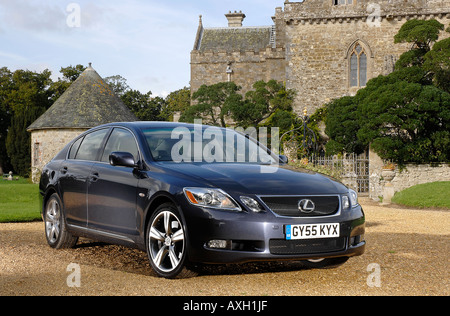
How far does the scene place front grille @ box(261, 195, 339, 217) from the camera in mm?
5281

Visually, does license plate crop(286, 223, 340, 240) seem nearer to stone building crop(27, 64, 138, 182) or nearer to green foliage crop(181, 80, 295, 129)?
green foliage crop(181, 80, 295, 129)

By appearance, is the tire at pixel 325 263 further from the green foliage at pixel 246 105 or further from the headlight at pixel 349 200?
the green foliage at pixel 246 105

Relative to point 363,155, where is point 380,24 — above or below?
above

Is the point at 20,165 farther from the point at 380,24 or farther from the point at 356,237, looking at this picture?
the point at 356,237

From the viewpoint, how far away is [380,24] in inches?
1411

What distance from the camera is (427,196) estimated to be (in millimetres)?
20844

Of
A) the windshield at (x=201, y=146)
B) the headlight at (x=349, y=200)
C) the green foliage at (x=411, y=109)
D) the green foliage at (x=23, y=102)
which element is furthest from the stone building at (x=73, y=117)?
the headlight at (x=349, y=200)

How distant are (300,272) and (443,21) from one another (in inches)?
1300

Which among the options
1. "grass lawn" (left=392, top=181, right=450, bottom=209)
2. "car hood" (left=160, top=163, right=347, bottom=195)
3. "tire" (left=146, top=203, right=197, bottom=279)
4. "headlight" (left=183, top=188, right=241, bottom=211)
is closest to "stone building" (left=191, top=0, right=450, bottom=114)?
"grass lawn" (left=392, top=181, right=450, bottom=209)

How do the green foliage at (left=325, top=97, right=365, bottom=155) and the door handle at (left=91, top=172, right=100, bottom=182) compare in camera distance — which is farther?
the green foliage at (left=325, top=97, right=365, bottom=155)

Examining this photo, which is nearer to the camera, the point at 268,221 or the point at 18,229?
the point at 268,221

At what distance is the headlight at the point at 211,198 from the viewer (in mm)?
5219

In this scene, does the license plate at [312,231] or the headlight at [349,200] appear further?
the headlight at [349,200]
